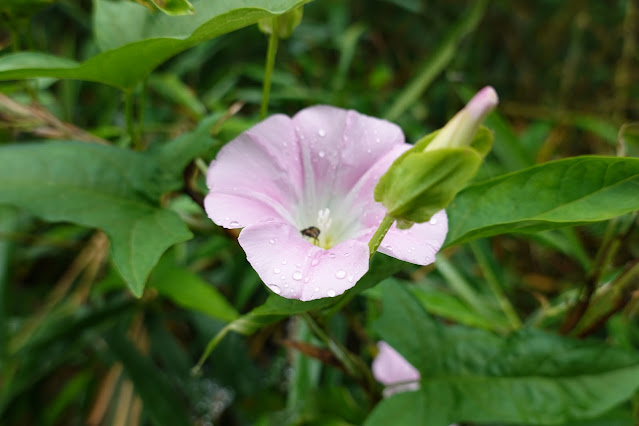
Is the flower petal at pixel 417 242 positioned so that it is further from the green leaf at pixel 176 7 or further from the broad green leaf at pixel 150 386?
the broad green leaf at pixel 150 386

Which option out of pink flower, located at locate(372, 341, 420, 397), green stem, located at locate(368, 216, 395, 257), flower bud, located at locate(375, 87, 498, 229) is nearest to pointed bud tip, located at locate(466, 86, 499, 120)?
flower bud, located at locate(375, 87, 498, 229)

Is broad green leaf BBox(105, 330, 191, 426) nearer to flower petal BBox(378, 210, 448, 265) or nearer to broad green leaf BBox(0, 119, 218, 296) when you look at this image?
broad green leaf BBox(0, 119, 218, 296)

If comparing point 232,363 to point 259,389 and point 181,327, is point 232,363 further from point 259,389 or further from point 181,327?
point 181,327

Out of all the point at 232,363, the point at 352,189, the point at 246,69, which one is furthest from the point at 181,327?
the point at 352,189

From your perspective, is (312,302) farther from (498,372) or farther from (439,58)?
(439,58)

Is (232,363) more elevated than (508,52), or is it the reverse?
(508,52)

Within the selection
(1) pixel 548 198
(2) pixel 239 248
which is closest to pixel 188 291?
(2) pixel 239 248

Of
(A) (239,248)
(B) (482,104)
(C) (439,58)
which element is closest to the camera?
(B) (482,104)
